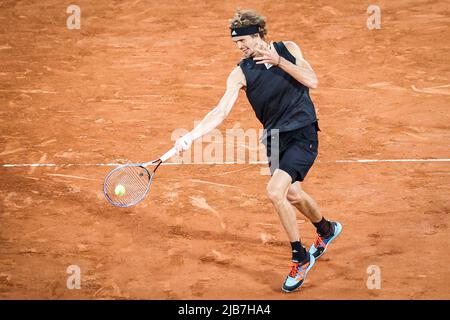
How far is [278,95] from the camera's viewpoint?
6434 mm

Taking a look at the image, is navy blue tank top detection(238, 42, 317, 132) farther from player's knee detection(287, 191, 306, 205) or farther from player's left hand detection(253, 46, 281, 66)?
player's knee detection(287, 191, 306, 205)

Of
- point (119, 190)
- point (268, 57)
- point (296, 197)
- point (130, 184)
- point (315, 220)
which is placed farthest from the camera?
point (130, 184)

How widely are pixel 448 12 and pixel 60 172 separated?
27.0 feet

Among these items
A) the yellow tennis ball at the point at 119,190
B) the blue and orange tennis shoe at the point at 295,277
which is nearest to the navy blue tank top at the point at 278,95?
the blue and orange tennis shoe at the point at 295,277

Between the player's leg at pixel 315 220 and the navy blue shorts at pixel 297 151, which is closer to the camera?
the navy blue shorts at pixel 297 151

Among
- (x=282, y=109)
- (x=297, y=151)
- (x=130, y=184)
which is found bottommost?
(x=130, y=184)

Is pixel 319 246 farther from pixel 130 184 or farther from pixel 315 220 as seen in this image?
pixel 130 184

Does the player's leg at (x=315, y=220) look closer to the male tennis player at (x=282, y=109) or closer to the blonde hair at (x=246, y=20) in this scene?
the male tennis player at (x=282, y=109)

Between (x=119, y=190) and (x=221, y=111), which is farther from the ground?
(x=221, y=111)

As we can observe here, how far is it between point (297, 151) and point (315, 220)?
0.86 metres

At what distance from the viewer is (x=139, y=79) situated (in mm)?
11781

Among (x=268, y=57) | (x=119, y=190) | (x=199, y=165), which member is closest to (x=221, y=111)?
(x=268, y=57)

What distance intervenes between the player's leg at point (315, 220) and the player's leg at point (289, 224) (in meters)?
0.28

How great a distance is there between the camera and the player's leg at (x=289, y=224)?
6.23 m
